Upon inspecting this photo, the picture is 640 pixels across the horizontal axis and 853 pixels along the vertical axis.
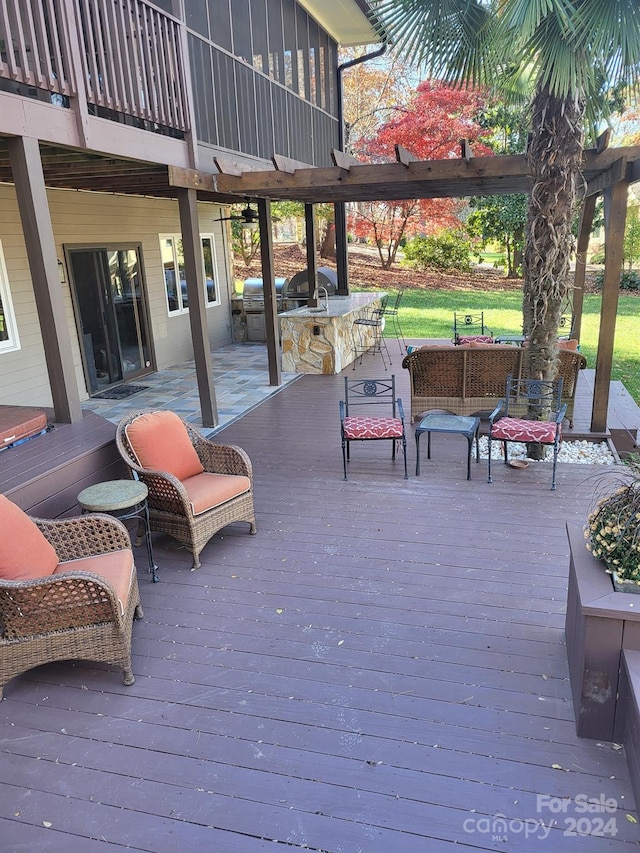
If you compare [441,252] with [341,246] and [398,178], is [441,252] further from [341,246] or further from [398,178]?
[398,178]

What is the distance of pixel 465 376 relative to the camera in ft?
21.3

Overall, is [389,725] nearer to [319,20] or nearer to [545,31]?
[545,31]

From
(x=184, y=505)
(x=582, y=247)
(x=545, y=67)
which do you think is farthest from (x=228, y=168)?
(x=582, y=247)

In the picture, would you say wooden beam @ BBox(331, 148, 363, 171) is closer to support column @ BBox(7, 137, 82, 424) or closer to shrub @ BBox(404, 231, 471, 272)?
support column @ BBox(7, 137, 82, 424)

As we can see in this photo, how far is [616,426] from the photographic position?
6.35 metres

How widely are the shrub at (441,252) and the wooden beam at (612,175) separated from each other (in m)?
15.6

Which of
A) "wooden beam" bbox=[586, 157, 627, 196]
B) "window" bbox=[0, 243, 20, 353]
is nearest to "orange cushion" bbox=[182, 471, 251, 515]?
"window" bbox=[0, 243, 20, 353]

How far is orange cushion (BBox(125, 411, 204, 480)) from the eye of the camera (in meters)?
4.12

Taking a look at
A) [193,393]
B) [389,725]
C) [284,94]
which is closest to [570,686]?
[389,725]

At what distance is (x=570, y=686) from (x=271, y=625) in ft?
4.96

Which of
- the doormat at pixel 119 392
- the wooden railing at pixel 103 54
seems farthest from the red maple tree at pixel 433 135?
the wooden railing at pixel 103 54

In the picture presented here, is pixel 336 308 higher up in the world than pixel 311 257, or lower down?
lower down

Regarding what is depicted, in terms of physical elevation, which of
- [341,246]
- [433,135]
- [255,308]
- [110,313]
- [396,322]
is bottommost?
[396,322]

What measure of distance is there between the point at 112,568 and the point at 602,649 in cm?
229
